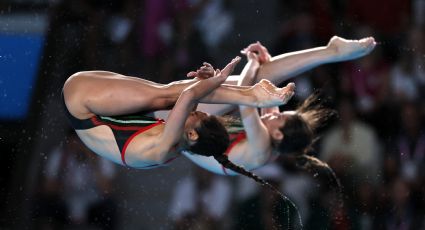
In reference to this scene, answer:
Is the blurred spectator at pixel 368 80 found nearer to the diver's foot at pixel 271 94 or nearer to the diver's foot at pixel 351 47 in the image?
the diver's foot at pixel 351 47

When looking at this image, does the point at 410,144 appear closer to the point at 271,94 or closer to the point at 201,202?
the point at 201,202

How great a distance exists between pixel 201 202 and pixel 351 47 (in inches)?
41.4

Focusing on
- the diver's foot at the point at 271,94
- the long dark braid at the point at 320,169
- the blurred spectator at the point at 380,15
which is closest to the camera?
the diver's foot at the point at 271,94

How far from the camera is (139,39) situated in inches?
131

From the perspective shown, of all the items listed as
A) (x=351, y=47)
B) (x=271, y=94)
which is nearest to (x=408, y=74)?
(x=351, y=47)

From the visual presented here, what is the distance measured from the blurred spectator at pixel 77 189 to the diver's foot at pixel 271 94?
4.33 ft

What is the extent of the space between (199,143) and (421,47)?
6.01 feet

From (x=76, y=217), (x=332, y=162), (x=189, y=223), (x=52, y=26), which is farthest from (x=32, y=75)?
(x=332, y=162)

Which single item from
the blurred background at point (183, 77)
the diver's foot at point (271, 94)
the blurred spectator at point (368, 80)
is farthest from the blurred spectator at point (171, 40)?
the diver's foot at point (271, 94)

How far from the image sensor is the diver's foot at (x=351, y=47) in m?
2.44

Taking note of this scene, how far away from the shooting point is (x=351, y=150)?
3152 mm

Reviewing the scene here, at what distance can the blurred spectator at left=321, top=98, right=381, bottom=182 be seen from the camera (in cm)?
315

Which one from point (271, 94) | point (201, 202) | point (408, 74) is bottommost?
point (201, 202)

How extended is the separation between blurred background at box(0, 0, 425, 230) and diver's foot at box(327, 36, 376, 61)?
705mm
